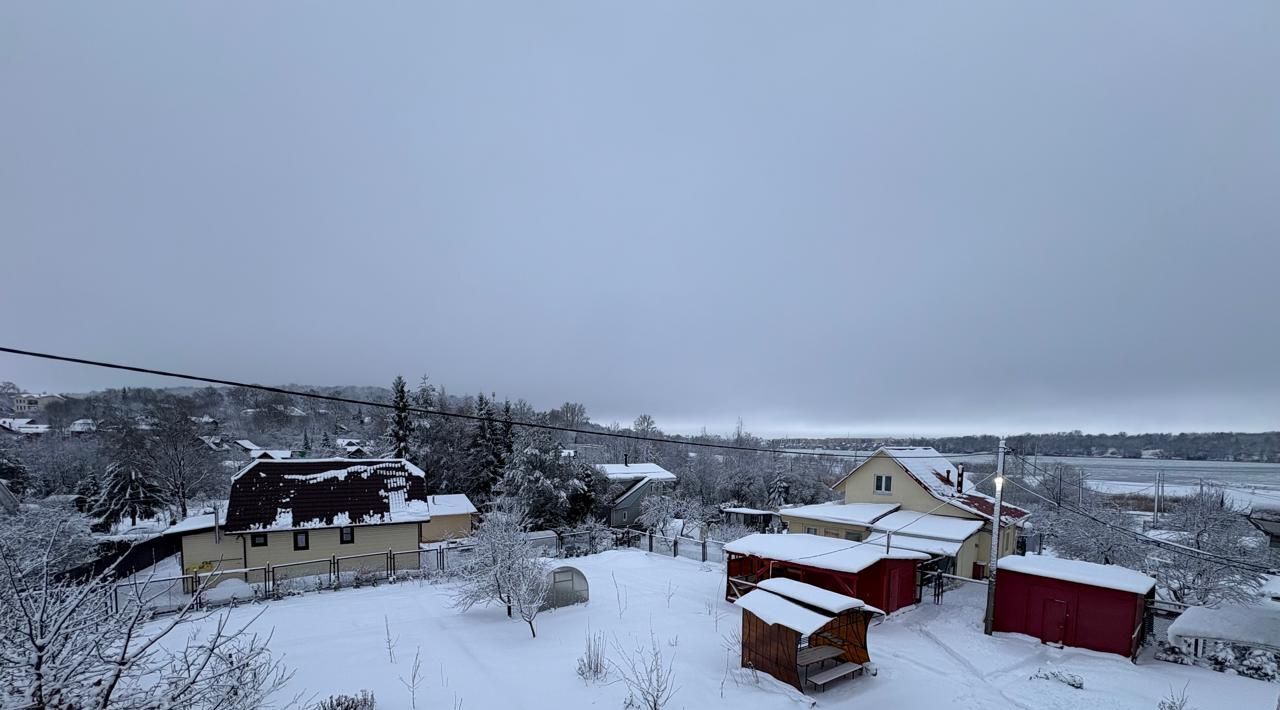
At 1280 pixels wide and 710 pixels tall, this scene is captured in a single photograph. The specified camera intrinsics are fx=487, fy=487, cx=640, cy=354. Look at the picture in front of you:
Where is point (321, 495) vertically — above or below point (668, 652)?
above

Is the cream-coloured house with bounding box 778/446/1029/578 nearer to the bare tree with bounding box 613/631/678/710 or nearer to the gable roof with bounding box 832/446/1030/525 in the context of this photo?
the gable roof with bounding box 832/446/1030/525

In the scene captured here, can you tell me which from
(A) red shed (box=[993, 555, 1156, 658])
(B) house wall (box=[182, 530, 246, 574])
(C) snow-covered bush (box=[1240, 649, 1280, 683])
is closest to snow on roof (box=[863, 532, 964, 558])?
(A) red shed (box=[993, 555, 1156, 658])

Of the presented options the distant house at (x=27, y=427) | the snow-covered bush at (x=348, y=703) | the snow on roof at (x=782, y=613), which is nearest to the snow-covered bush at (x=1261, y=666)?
the snow on roof at (x=782, y=613)

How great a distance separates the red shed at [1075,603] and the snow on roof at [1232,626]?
789 millimetres

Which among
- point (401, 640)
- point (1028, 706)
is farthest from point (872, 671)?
point (401, 640)

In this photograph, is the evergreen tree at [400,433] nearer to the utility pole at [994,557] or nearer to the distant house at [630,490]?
the distant house at [630,490]

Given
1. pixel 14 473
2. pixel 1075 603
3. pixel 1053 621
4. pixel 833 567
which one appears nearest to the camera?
pixel 1075 603

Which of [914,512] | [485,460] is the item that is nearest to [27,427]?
[485,460]

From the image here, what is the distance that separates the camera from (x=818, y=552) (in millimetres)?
15609

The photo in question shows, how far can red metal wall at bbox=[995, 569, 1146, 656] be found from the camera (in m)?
12.6

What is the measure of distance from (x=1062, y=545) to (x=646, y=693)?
102 feet

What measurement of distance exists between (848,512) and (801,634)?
13720 mm

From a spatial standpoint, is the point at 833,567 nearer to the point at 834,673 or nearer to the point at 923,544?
the point at 834,673

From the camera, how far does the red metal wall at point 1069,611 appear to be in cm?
1257
